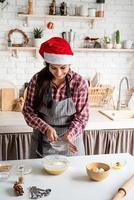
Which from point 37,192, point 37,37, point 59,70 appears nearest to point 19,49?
point 37,37

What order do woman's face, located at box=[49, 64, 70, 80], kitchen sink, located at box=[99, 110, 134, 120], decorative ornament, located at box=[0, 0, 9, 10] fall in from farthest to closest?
decorative ornament, located at box=[0, 0, 9, 10]
kitchen sink, located at box=[99, 110, 134, 120]
woman's face, located at box=[49, 64, 70, 80]

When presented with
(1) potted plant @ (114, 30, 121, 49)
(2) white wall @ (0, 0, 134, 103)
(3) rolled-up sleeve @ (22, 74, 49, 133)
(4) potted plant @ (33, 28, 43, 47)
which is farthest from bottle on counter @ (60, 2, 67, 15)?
(3) rolled-up sleeve @ (22, 74, 49, 133)

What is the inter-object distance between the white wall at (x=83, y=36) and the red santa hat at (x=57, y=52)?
1.37 m

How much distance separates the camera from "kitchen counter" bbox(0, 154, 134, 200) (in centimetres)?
149

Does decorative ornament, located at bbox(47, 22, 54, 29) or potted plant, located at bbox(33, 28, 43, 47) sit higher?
decorative ornament, located at bbox(47, 22, 54, 29)

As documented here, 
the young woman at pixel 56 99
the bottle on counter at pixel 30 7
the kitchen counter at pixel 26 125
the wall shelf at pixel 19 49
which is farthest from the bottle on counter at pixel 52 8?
the young woman at pixel 56 99

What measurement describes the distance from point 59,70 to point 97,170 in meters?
0.69

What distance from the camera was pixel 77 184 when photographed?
160 centimetres

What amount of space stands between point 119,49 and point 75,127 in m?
1.81

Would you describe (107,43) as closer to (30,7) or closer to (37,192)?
(30,7)

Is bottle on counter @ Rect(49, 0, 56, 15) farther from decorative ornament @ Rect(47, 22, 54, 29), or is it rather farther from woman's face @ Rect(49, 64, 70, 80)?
woman's face @ Rect(49, 64, 70, 80)

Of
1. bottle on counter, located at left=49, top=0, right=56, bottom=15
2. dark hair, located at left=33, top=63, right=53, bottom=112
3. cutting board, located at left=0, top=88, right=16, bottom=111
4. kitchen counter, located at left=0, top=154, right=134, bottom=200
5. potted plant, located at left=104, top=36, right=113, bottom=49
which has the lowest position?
kitchen counter, located at left=0, top=154, right=134, bottom=200

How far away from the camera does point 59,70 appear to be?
203 cm

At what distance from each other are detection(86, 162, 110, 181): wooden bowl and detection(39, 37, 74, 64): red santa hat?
27.1 inches
